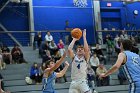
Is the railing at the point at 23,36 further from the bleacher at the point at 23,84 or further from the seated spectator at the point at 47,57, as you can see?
the seated spectator at the point at 47,57

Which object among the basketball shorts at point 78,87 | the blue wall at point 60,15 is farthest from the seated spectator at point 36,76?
the blue wall at point 60,15

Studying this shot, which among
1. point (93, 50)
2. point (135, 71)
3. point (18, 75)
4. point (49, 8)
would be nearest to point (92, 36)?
point (49, 8)

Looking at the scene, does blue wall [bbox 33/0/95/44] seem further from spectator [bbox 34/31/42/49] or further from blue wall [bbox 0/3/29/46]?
spectator [bbox 34/31/42/49]

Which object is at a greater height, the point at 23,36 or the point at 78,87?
the point at 23,36

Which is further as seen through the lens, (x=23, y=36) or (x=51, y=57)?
(x=23, y=36)

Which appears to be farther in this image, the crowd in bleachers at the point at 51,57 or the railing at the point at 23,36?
the railing at the point at 23,36

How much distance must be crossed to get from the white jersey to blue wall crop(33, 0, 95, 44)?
540 inches

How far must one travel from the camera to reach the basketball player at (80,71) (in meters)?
7.87

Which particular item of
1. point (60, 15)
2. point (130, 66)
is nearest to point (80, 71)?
point (130, 66)

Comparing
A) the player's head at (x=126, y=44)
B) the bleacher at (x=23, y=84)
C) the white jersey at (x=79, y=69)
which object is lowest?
the bleacher at (x=23, y=84)

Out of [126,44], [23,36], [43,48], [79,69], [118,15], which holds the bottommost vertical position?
[43,48]

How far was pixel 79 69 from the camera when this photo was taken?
8102mm

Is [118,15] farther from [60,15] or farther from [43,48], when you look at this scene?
[43,48]

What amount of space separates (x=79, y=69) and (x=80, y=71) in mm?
52
